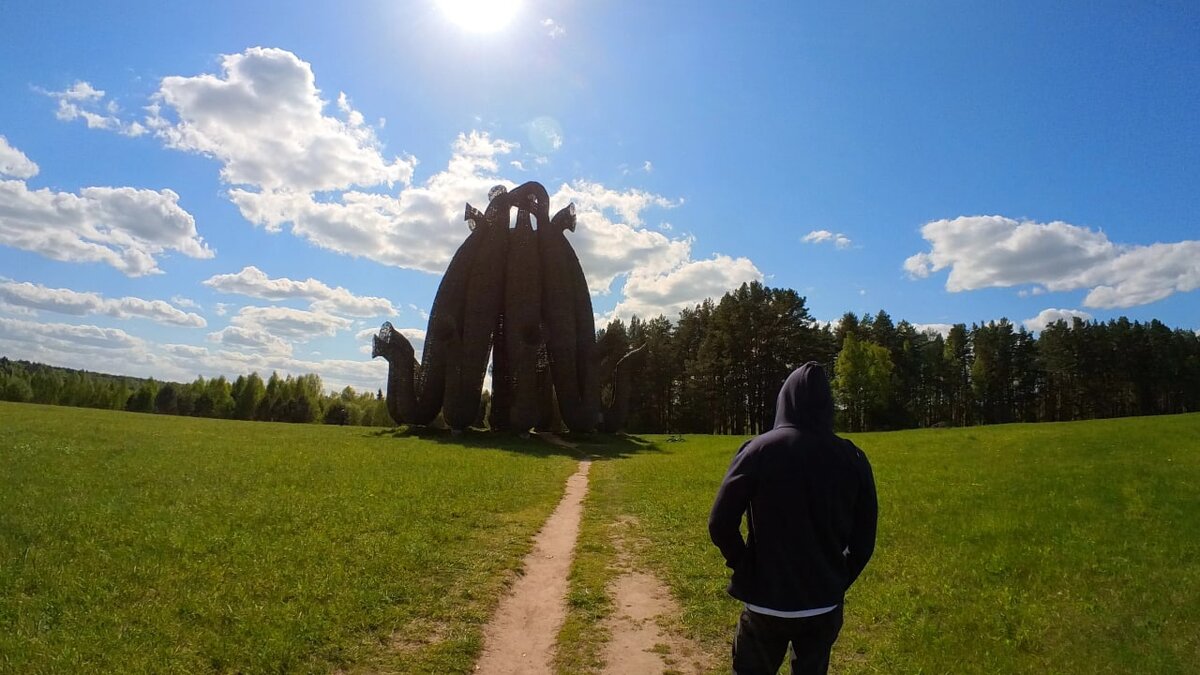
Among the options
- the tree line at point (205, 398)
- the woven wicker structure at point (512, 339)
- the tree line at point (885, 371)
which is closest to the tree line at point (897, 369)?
the tree line at point (885, 371)

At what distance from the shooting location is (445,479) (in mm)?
15938

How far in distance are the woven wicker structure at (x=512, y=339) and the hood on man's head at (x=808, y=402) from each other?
28.9m

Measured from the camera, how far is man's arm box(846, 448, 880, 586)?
12.6ft

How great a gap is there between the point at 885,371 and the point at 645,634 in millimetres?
53392

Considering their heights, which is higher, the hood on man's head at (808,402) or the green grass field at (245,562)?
the hood on man's head at (808,402)

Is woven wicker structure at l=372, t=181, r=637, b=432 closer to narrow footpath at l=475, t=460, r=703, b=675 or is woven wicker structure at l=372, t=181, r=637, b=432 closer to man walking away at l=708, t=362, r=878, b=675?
narrow footpath at l=475, t=460, r=703, b=675

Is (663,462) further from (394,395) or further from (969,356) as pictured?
(969,356)

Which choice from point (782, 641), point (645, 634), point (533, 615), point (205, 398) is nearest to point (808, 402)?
point (782, 641)

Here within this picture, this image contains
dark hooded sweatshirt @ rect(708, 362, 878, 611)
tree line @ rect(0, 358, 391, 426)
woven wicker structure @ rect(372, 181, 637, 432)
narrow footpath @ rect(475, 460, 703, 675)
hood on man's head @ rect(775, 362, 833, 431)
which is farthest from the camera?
tree line @ rect(0, 358, 391, 426)

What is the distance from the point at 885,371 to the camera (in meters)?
54.3

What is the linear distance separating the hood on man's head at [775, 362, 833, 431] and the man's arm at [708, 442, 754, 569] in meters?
0.37

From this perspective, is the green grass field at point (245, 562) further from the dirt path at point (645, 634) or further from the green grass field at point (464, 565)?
the dirt path at point (645, 634)

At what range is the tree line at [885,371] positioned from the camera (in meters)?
56.2

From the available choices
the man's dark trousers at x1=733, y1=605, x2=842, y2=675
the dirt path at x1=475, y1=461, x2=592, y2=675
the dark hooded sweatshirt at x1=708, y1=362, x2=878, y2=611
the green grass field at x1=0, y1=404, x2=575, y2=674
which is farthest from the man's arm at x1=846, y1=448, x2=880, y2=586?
the green grass field at x1=0, y1=404, x2=575, y2=674
